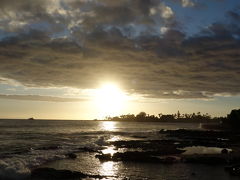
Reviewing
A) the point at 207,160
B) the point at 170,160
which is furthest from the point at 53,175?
the point at 207,160

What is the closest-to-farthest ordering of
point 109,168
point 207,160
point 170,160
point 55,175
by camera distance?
1. point 55,175
2. point 109,168
3. point 207,160
4. point 170,160

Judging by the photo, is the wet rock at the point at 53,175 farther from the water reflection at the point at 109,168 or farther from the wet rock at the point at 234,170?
the wet rock at the point at 234,170

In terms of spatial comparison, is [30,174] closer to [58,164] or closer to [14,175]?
[14,175]

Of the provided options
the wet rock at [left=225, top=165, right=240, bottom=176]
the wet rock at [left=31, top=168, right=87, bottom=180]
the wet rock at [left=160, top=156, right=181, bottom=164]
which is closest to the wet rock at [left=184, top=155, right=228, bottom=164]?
the wet rock at [left=160, top=156, right=181, bottom=164]

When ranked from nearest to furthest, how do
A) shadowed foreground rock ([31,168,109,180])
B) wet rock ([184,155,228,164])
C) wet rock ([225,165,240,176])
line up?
shadowed foreground rock ([31,168,109,180]) → wet rock ([225,165,240,176]) → wet rock ([184,155,228,164])

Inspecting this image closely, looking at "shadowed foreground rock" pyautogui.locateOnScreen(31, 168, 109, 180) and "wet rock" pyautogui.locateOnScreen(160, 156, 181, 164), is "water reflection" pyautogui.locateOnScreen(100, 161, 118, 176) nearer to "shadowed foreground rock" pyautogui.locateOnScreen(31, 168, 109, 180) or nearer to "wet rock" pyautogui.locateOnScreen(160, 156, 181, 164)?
"shadowed foreground rock" pyautogui.locateOnScreen(31, 168, 109, 180)

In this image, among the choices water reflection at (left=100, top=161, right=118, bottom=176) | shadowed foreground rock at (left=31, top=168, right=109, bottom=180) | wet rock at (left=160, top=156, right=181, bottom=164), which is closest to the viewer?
shadowed foreground rock at (left=31, top=168, right=109, bottom=180)

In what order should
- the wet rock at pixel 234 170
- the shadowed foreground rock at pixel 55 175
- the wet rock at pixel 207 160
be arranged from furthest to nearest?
the wet rock at pixel 207 160 → the wet rock at pixel 234 170 → the shadowed foreground rock at pixel 55 175

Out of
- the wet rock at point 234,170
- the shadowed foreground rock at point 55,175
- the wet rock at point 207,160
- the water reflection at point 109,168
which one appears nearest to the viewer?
the shadowed foreground rock at point 55,175

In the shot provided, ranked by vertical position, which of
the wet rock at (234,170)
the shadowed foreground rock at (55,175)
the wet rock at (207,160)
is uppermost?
the wet rock at (207,160)

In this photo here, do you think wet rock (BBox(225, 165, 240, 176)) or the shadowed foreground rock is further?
wet rock (BBox(225, 165, 240, 176))

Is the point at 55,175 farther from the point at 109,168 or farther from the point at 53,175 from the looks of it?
the point at 109,168

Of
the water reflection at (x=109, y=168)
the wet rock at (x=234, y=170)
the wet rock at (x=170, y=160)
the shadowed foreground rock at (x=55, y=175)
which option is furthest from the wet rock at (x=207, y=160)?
the shadowed foreground rock at (x=55, y=175)

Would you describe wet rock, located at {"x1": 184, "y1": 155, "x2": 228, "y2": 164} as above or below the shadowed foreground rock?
above
